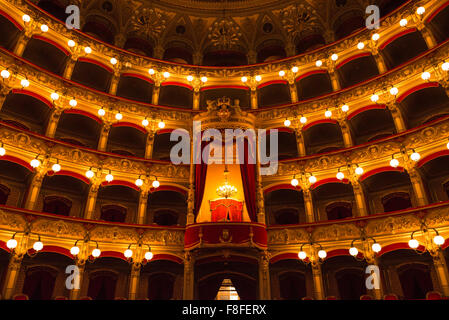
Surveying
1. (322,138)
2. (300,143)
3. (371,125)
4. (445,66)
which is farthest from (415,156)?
(322,138)

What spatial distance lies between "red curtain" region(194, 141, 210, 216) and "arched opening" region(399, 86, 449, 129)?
10.8m

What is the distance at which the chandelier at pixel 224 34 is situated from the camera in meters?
23.8

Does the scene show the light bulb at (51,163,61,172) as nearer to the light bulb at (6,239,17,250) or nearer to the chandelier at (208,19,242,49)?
the light bulb at (6,239,17,250)

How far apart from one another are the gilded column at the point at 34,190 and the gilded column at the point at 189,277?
7.37 meters

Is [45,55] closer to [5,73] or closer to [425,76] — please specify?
[5,73]

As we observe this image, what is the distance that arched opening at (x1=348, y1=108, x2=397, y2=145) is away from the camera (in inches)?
752

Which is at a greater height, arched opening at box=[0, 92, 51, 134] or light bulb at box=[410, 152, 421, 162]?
arched opening at box=[0, 92, 51, 134]

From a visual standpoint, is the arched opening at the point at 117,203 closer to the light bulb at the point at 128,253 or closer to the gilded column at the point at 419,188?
the light bulb at the point at 128,253

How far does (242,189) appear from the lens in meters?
16.3

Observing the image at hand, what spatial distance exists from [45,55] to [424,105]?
73.3ft

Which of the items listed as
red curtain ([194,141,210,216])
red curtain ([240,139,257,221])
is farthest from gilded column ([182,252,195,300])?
red curtain ([240,139,257,221])

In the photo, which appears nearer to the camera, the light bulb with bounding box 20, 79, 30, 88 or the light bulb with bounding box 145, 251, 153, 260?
the light bulb with bounding box 145, 251, 153, 260

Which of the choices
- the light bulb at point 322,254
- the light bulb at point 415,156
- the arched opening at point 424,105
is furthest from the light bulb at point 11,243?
the arched opening at point 424,105
